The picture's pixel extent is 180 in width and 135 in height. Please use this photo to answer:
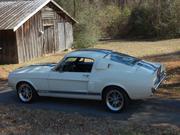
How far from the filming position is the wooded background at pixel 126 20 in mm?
35438

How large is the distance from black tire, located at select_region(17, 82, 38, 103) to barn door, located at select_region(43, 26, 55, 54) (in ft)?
52.2

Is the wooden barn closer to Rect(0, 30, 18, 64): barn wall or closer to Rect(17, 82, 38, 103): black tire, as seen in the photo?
Rect(0, 30, 18, 64): barn wall

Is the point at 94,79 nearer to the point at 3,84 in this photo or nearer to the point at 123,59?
the point at 123,59

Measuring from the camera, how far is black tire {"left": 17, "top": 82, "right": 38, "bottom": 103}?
10922 millimetres

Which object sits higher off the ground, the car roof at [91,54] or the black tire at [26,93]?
the car roof at [91,54]

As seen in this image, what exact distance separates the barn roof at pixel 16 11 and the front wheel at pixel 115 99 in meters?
13.2

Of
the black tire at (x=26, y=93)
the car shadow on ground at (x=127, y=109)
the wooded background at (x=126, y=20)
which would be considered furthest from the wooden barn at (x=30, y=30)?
the car shadow on ground at (x=127, y=109)

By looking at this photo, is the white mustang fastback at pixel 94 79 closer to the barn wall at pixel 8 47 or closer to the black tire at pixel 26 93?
the black tire at pixel 26 93

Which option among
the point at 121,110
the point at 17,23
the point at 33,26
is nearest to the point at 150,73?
the point at 121,110

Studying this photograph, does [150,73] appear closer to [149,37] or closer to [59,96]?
[59,96]

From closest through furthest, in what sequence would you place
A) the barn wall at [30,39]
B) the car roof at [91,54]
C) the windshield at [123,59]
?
the windshield at [123,59] → the car roof at [91,54] → the barn wall at [30,39]

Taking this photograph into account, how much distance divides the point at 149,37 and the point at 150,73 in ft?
112

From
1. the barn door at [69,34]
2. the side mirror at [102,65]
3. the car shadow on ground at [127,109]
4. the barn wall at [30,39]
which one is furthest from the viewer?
the barn door at [69,34]

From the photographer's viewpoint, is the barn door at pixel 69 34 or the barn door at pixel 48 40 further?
the barn door at pixel 69 34
